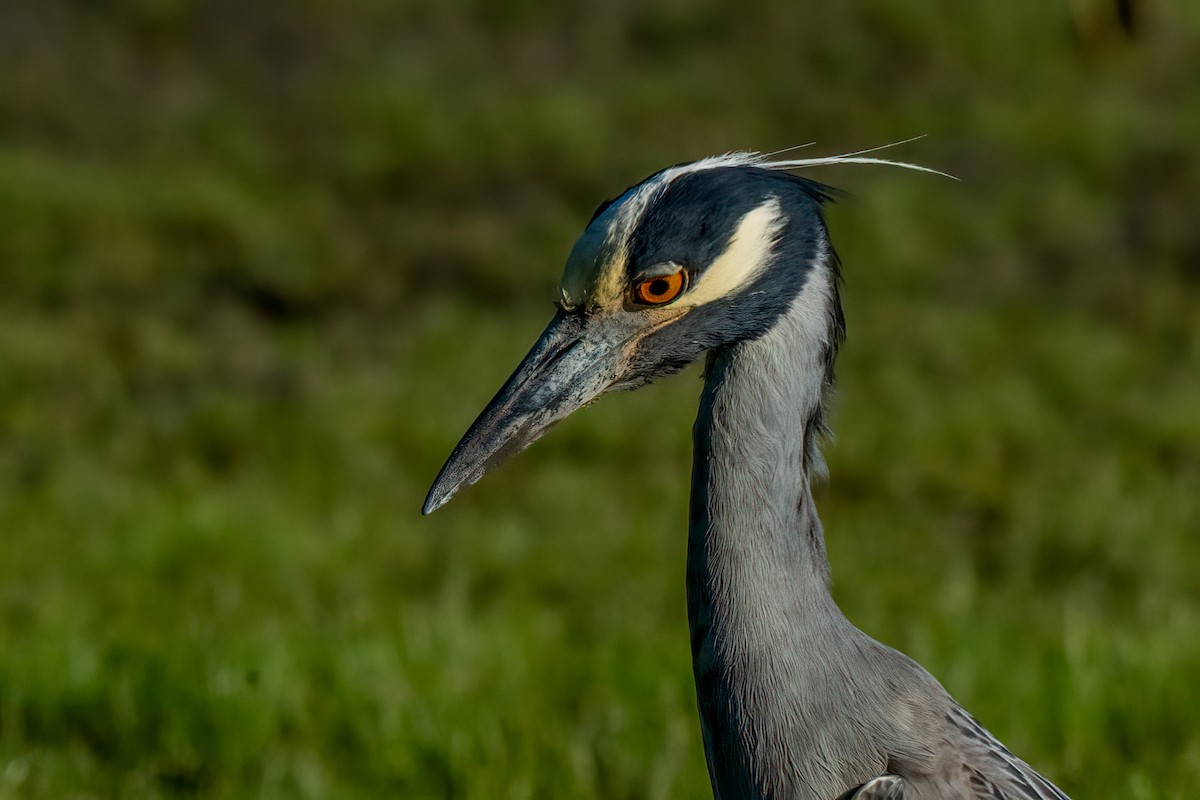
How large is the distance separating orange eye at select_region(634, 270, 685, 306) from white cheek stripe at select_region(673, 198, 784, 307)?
0.03 metres

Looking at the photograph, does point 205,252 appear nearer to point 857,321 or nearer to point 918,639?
point 857,321

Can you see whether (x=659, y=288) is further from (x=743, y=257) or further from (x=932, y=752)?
(x=932, y=752)

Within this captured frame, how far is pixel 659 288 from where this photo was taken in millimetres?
2977

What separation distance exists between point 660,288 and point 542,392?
1.07ft

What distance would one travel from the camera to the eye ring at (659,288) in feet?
9.70

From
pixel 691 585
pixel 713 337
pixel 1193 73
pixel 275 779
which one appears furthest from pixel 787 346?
pixel 1193 73

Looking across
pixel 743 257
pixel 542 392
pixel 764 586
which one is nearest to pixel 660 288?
pixel 743 257

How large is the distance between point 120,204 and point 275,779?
256 inches

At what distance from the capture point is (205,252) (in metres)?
9.60

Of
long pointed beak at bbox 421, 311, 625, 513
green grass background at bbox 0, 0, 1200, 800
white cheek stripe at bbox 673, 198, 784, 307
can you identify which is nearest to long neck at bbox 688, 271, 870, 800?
white cheek stripe at bbox 673, 198, 784, 307

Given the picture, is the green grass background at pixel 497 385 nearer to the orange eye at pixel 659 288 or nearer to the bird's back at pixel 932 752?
the bird's back at pixel 932 752

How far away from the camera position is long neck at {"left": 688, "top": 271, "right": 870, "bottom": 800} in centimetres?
292

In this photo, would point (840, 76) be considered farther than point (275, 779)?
Yes

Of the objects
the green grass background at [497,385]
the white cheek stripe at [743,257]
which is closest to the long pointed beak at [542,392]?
the white cheek stripe at [743,257]
